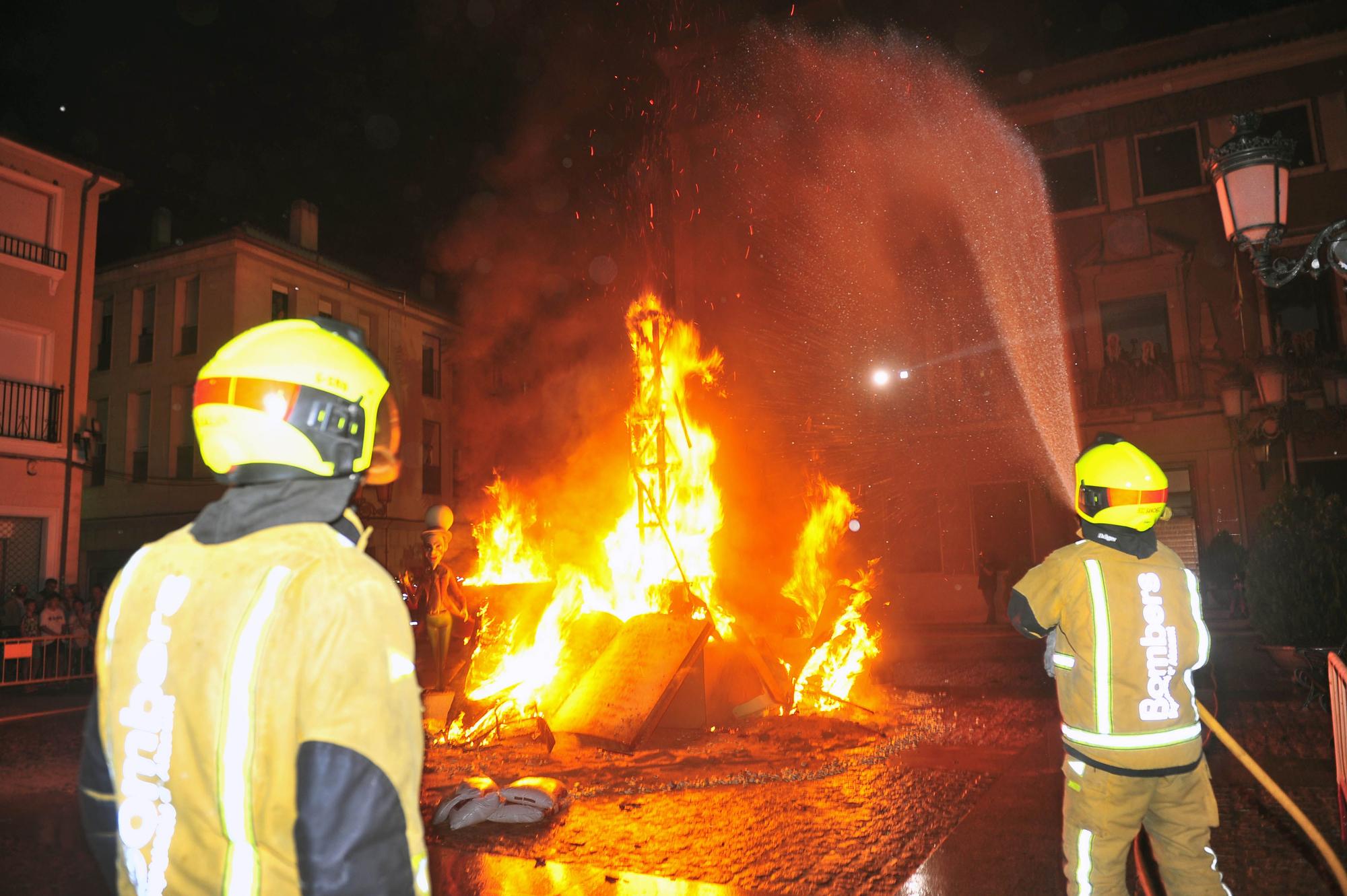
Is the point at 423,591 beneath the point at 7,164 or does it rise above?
beneath

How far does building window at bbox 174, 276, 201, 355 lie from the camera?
2384 cm

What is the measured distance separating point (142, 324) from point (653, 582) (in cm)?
2200

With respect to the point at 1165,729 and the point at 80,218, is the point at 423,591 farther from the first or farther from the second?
the point at 80,218

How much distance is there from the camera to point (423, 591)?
32.0 ft

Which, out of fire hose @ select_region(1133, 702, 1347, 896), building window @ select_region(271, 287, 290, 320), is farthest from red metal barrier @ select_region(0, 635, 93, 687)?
fire hose @ select_region(1133, 702, 1347, 896)

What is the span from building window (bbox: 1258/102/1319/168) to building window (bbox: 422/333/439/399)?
939 inches

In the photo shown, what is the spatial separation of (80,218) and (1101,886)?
22.2 m

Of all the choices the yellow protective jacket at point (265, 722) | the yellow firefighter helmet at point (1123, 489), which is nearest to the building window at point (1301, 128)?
the yellow firefighter helmet at point (1123, 489)

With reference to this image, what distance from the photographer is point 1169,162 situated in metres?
18.9

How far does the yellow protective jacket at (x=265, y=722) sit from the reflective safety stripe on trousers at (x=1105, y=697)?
2507 millimetres

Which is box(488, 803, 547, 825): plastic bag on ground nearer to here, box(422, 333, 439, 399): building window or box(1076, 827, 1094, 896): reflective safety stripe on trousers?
box(1076, 827, 1094, 896): reflective safety stripe on trousers

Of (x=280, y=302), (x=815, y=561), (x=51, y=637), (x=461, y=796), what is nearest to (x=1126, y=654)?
(x=461, y=796)

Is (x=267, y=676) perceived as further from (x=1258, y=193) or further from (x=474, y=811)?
(x=1258, y=193)

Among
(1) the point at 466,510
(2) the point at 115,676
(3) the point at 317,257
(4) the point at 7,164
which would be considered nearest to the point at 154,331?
(3) the point at 317,257
